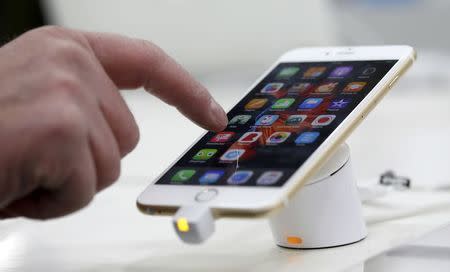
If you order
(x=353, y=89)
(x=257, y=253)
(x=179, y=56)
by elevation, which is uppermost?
(x=353, y=89)

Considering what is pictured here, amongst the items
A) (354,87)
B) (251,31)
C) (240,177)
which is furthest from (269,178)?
(251,31)

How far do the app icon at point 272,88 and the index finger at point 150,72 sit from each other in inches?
3.5

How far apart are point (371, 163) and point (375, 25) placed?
21.0 inches

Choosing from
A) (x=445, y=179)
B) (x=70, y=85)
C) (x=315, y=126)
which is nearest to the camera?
(x=70, y=85)

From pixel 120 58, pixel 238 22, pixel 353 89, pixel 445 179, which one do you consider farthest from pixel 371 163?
pixel 238 22

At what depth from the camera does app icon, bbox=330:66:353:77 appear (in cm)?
64

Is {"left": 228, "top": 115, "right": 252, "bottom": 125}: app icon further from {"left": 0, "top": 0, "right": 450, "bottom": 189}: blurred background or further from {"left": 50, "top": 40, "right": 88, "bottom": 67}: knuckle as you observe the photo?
{"left": 0, "top": 0, "right": 450, "bottom": 189}: blurred background

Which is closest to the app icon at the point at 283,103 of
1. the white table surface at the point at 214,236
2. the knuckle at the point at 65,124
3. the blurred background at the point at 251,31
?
the white table surface at the point at 214,236

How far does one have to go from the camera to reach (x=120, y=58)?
55 centimetres

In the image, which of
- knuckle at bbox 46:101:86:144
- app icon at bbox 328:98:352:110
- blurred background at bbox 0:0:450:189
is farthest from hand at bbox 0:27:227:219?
blurred background at bbox 0:0:450:189

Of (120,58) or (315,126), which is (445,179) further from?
(120,58)

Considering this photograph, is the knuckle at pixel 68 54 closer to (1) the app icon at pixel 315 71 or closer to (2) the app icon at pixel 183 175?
(2) the app icon at pixel 183 175

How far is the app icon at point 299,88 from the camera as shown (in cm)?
64

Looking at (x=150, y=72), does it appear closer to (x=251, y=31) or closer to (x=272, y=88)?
(x=272, y=88)
